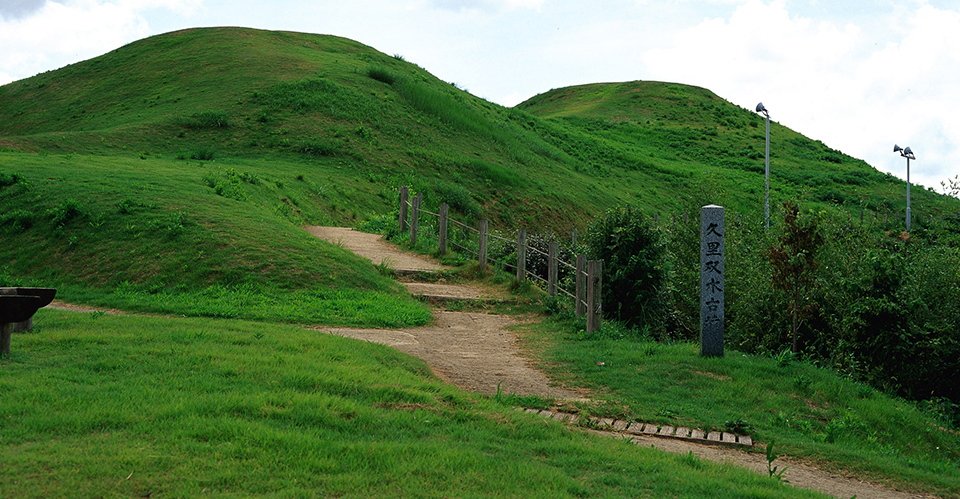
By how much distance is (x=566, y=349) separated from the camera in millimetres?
10781

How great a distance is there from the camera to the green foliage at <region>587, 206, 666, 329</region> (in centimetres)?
1284

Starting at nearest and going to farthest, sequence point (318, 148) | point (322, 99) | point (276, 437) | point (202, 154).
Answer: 1. point (276, 437)
2. point (202, 154)
3. point (318, 148)
4. point (322, 99)

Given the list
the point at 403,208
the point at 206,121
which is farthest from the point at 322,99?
the point at 403,208

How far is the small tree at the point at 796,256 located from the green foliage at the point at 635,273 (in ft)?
7.23

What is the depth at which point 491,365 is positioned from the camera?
9.73 metres

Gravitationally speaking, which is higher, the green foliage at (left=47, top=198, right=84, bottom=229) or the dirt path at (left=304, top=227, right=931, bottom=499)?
the green foliage at (left=47, top=198, right=84, bottom=229)

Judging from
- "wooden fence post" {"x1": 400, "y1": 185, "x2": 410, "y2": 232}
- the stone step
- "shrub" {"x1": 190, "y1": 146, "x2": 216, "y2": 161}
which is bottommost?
the stone step

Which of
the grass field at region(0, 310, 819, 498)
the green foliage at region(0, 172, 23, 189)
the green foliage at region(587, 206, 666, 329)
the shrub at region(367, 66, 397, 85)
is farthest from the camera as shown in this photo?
the shrub at region(367, 66, 397, 85)

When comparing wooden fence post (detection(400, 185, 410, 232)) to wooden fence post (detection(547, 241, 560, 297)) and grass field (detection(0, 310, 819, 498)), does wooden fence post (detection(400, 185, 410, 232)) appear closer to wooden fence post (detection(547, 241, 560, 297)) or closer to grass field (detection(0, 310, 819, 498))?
wooden fence post (detection(547, 241, 560, 297))

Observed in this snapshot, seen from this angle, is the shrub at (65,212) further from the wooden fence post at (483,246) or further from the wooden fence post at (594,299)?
the wooden fence post at (594,299)

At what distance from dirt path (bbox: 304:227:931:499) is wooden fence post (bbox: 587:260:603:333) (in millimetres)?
1318

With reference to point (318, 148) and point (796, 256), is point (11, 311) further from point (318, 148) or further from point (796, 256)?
point (318, 148)

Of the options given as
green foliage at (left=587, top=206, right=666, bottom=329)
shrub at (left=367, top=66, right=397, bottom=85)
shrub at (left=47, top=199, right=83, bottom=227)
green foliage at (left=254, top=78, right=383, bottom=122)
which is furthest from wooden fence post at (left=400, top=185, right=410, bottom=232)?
shrub at (left=367, top=66, right=397, bottom=85)

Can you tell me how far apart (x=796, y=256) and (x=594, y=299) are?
3.12 m
